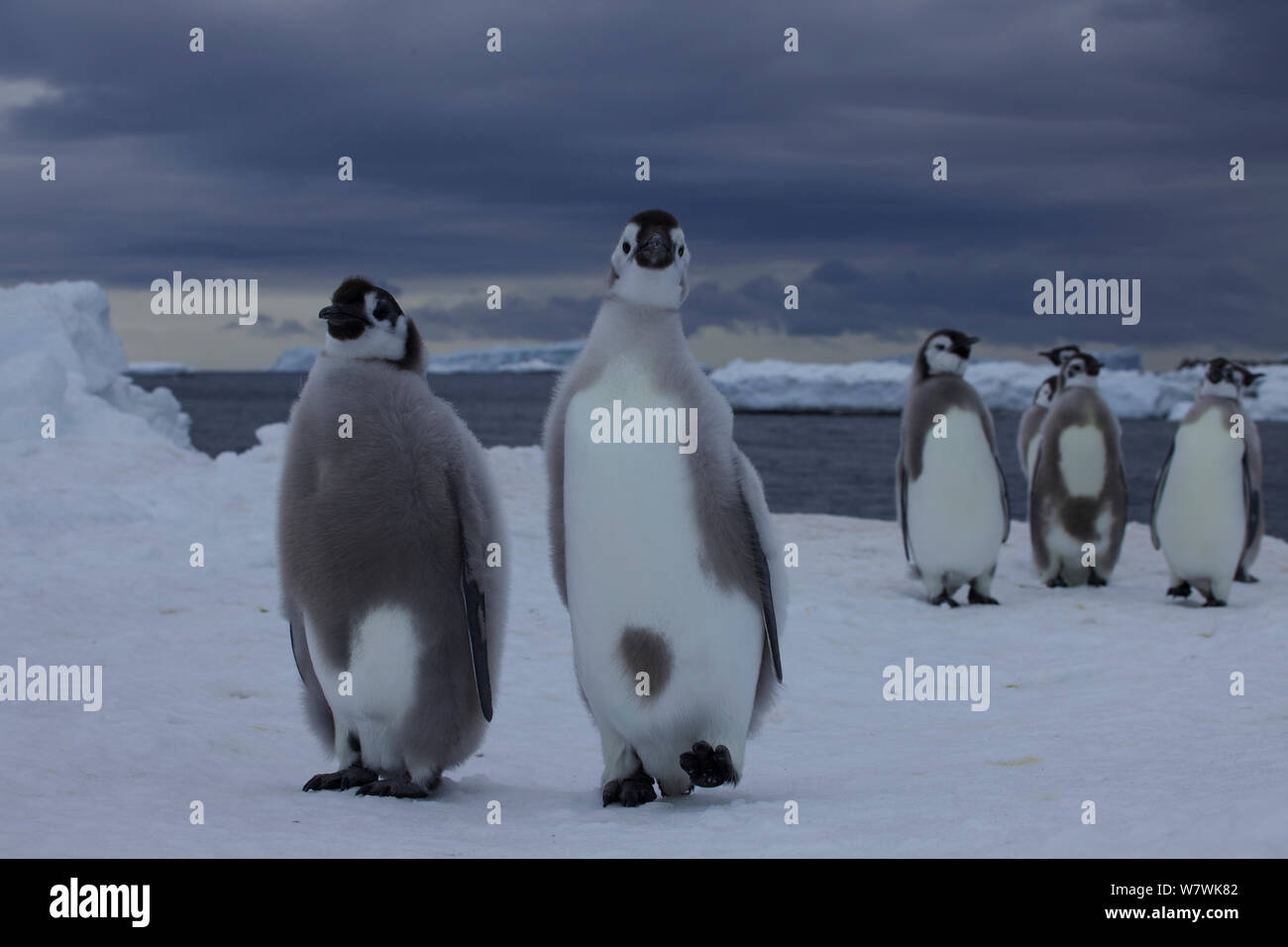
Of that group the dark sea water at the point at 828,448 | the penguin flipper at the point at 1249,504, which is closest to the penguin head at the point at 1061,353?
the penguin flipper at the point at 1249,504

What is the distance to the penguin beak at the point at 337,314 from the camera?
3.53 meters

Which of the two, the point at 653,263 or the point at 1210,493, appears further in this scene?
the point at 1210,493

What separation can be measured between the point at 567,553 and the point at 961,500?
546 centimetres

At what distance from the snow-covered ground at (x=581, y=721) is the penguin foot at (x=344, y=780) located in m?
0.11

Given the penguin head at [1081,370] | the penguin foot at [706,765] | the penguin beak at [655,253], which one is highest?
the penguin head at [1081,370]

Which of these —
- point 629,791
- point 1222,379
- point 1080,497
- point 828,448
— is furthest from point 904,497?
point 828,448

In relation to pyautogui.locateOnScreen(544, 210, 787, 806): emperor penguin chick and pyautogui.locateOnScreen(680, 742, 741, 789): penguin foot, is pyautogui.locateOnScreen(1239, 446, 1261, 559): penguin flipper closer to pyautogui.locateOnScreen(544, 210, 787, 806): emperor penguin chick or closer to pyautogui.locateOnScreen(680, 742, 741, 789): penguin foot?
pyautogui.locateOnScreen(544, 210, 787, 806): emperor penguin chick

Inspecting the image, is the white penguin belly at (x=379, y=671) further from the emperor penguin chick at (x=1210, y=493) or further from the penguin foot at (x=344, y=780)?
the emperor penguin chick at (x=1210, y=493)

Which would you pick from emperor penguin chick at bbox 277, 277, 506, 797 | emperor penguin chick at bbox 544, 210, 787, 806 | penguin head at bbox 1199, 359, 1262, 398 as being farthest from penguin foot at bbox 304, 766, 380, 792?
penguin head at bbox 1199, 359, 1262, 398

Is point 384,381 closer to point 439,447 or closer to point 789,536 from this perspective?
point 439,447

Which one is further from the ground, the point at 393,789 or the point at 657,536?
the point at 657,536

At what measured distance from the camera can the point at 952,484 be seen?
839 centimetres

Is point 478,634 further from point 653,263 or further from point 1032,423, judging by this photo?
point 1032,423

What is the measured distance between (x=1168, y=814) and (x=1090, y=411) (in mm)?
7171
